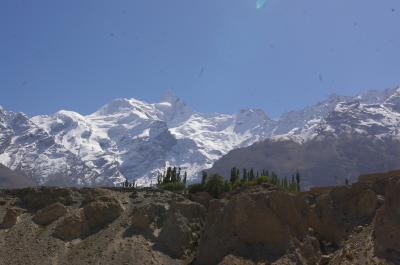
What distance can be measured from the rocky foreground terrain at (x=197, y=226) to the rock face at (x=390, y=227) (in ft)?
0.26

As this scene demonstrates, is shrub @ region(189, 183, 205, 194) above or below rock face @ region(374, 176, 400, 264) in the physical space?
above

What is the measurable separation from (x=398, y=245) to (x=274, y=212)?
52.3 ft

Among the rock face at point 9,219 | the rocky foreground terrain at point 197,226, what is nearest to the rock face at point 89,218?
the rocky foreground terrain at point 197,226

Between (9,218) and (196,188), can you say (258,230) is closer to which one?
(9,218)

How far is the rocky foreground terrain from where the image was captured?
1822 inches

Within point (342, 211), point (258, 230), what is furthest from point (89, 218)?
point (342, 211)

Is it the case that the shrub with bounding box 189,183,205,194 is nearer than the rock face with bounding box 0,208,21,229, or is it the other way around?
the rock face with bounding box 0,208,21,229

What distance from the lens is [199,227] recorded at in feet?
199

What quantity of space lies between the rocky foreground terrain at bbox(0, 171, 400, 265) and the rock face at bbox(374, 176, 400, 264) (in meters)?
0.08

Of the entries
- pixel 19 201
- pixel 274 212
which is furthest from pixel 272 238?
pixel 19 201

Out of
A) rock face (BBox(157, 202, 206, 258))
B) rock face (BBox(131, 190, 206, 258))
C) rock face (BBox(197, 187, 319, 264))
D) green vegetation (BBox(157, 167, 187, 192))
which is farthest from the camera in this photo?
green vegetation (BBox(157, 167, 187, 192))

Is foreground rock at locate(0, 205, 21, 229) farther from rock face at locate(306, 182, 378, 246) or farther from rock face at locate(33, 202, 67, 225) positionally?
rock face at locate(306, 182, 378, 246)

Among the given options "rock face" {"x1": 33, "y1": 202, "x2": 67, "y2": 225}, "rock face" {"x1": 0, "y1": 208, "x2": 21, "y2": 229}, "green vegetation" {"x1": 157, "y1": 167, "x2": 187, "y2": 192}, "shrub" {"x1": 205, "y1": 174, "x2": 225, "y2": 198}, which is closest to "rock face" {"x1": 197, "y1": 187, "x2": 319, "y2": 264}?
"rock face" {"x1": 33, "y1": 202, "x2": 67, "y2": 225}

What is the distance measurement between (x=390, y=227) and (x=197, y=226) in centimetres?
2809
